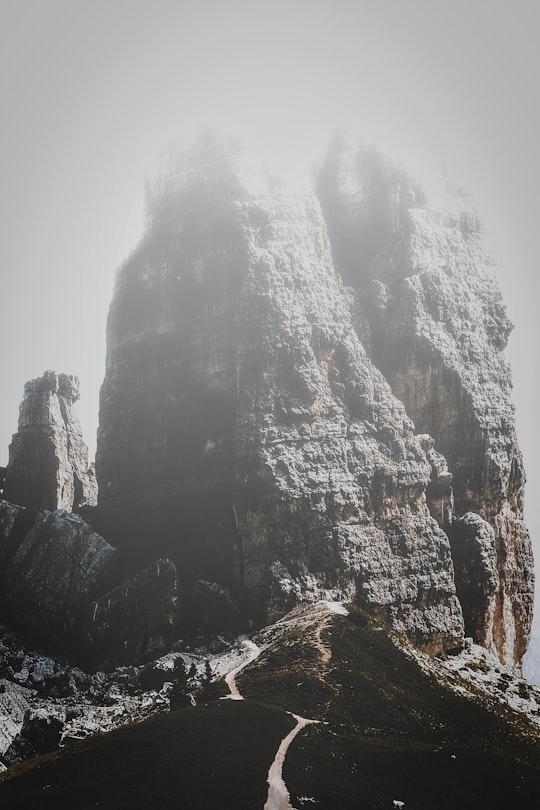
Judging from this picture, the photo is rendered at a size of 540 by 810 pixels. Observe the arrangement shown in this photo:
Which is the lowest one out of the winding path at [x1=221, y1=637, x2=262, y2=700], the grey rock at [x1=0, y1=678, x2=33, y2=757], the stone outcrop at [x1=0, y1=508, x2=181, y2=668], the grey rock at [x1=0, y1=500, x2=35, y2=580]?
the grey rock at [x1=0, y1=678, x2=33, y2=757]

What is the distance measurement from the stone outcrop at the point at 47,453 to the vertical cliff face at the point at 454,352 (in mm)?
46529

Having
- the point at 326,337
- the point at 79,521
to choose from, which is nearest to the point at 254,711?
the point at 79,521

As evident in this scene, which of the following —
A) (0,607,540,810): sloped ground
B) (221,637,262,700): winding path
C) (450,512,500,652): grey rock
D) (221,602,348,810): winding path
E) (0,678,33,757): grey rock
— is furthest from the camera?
(450,512,500,652): grey rock

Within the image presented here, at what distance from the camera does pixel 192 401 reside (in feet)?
296

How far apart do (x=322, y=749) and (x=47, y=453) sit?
6401cm

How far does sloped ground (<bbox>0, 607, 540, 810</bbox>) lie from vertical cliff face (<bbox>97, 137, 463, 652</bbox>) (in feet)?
42.2

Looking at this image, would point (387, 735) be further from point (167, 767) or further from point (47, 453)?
point (47, 453)

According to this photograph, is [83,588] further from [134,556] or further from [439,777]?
[439,777]

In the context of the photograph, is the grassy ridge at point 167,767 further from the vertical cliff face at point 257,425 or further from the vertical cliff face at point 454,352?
the vertical cliff face at point 454,352

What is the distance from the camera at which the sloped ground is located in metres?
40.2

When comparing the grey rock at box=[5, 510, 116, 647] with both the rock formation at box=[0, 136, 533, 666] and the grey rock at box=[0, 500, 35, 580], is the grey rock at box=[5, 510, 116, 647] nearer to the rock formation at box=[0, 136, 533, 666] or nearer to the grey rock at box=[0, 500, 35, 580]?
the rock formation at box=[0, 136, 533, 666]

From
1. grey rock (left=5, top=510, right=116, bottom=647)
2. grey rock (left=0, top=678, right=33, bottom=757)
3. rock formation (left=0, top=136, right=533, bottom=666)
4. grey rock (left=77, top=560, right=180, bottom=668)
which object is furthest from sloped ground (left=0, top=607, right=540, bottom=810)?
grey rock (left=5, top=510, right=116, bottom=647)

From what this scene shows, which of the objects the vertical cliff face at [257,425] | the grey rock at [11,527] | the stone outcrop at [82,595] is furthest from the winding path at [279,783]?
the grey rock at [11,527]

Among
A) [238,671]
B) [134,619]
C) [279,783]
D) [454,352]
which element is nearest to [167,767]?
[279,783]
